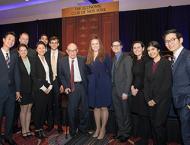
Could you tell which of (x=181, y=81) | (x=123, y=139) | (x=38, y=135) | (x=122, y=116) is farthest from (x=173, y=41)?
(x=38, y=135)

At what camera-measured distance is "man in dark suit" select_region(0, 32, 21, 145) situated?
339cm

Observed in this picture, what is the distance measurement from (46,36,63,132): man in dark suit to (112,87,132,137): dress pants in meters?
1.09

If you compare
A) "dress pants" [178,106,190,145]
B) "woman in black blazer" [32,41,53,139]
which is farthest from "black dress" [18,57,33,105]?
"dress pants" [178,106,190,145]

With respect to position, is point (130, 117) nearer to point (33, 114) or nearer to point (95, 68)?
point (95, 68)

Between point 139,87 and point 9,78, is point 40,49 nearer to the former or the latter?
point 9,78

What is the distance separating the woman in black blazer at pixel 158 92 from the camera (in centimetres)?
304

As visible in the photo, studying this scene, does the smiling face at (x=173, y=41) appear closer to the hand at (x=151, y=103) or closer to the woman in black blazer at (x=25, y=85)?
the hand at (x=151, y=103)

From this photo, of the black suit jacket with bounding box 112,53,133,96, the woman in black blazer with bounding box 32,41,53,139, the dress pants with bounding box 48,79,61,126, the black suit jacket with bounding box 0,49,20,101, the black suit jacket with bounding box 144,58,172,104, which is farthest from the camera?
the dress pants with bounding box 48,79,61,126

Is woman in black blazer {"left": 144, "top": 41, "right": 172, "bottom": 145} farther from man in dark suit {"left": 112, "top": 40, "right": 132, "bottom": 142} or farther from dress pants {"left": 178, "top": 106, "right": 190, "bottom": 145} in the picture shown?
man in dark suit {"left": 112, "top": 40, "right": 132, "bottom": 142}

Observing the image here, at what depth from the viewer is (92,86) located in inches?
155

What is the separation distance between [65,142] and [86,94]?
86 centimetres

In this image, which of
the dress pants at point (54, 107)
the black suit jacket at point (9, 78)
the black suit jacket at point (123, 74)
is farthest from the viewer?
the dress pants at point (54, 107)

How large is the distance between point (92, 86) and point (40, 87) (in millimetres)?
872

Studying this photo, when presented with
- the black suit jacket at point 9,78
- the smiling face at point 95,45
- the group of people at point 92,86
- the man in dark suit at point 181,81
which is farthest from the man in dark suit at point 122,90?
the black suit jacket at point 9,78
